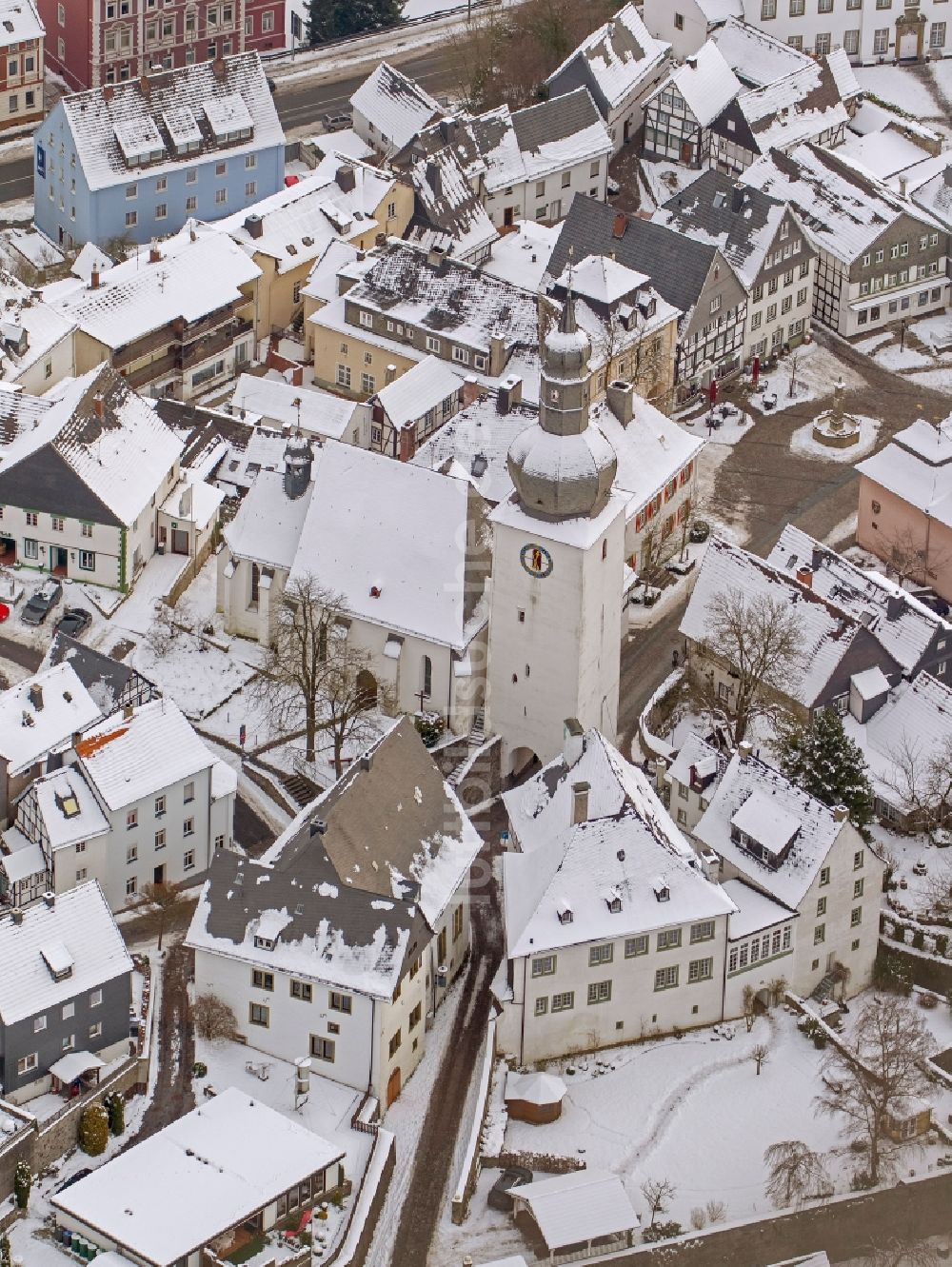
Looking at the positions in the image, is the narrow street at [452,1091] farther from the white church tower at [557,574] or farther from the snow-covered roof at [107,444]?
the snow-covered roof at [107,444]

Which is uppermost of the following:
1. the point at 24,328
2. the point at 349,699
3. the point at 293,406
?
the point at 24,328

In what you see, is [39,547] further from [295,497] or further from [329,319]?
[329,319]

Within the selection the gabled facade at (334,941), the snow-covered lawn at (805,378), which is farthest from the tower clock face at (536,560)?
the snow-covered lawn at (805,378)

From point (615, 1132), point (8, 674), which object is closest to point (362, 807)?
point (615, 1132)

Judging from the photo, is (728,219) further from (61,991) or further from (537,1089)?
(61,991)

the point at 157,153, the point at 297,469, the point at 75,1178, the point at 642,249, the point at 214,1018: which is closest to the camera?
the point at 75,1178

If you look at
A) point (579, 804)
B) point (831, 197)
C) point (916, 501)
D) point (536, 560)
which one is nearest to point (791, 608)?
point (536, 560)
